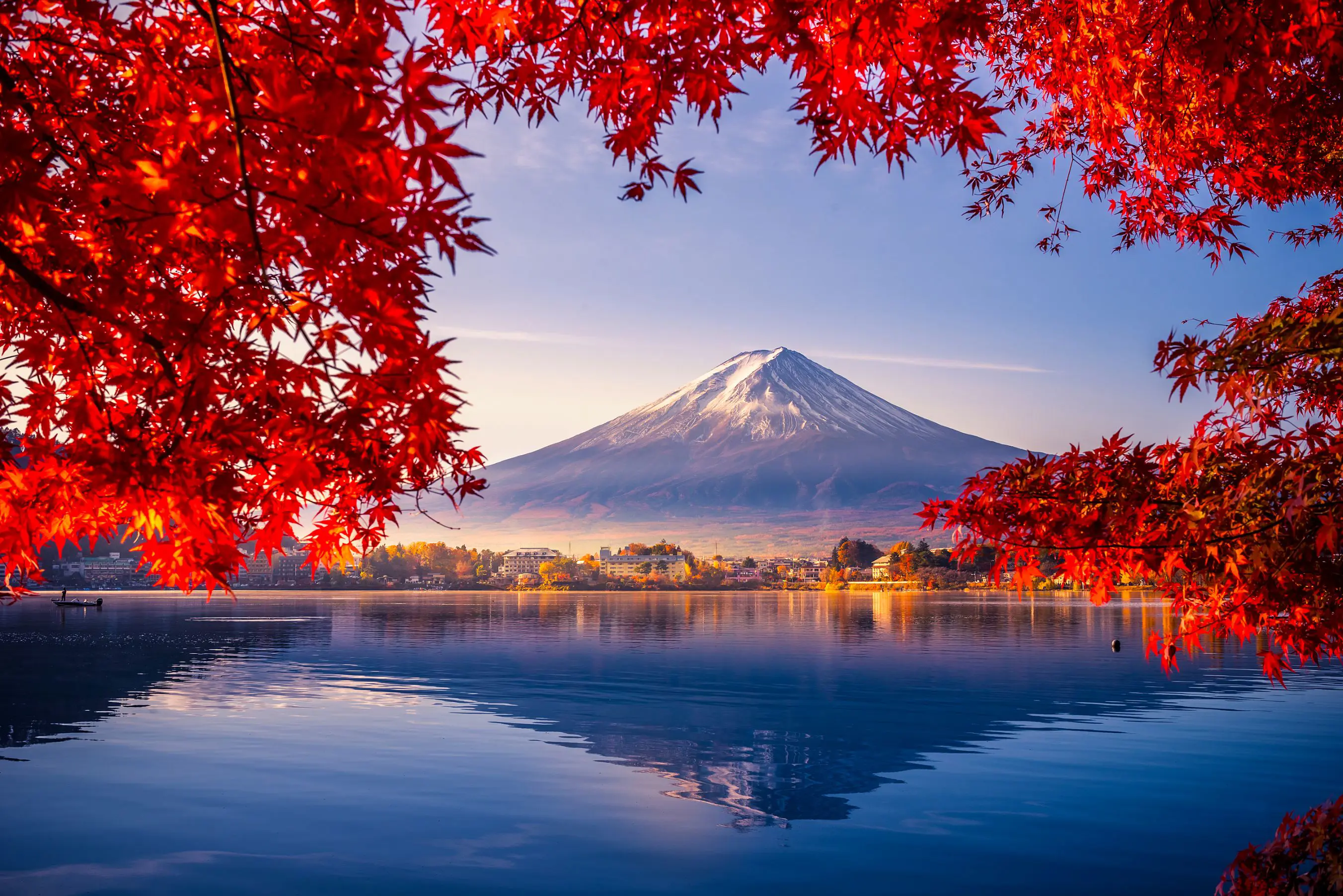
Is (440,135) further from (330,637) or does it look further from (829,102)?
(330,637)

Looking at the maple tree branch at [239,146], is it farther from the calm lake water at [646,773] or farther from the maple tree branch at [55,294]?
the calm lake water at [646,773]

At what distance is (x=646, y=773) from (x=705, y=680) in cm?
1393

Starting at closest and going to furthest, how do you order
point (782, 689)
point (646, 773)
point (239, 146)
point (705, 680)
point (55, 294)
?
point (239, 146)
point (55, 294)
point (646, 773)
point (782, 689)
point (705, 680)

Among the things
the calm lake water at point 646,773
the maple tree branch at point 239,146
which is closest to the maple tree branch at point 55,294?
the maple tree branch at point 239,146

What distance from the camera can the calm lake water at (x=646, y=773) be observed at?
10977 mm

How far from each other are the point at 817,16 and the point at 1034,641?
152ft

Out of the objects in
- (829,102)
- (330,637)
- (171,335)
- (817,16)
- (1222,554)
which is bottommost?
(330,637)

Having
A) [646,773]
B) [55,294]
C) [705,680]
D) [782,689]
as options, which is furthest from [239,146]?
[705,680]

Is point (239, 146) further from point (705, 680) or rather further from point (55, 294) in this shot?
point (705, 680)

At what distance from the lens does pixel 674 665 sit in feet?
112

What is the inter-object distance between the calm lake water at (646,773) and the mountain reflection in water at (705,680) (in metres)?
0.17

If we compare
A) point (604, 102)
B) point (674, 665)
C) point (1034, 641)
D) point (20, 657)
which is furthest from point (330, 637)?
point (604, 102)

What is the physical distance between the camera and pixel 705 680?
29938 mm

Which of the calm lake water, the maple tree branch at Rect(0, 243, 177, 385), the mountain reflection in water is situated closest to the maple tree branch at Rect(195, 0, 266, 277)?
the maple tree branch at Rect(0, 243, 177, 385)
